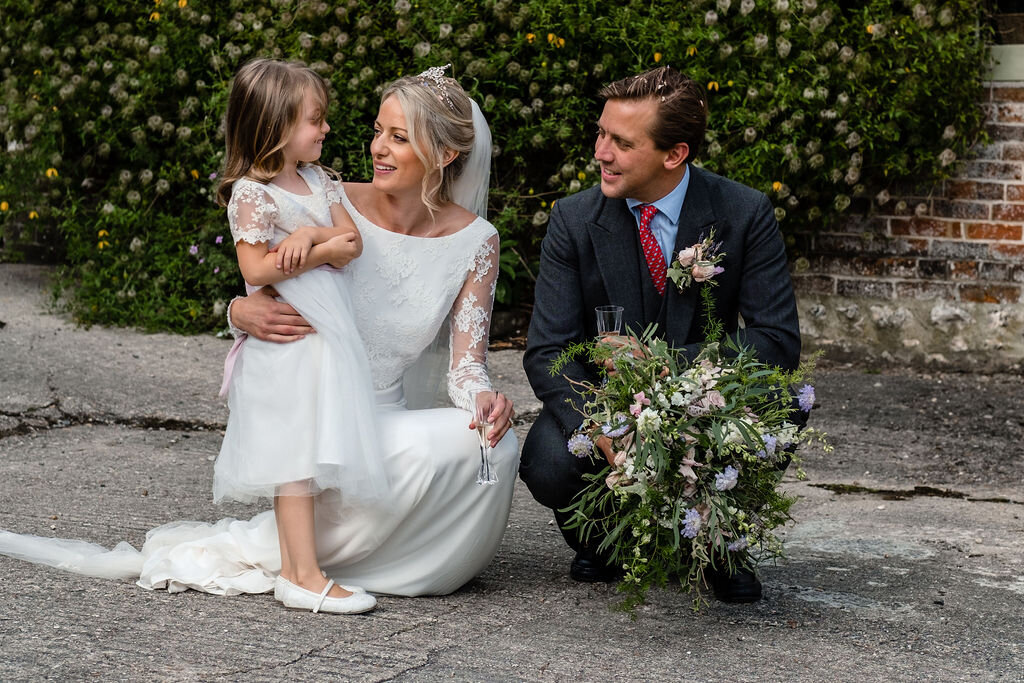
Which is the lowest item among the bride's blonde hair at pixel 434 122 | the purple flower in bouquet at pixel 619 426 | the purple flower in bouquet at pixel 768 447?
the purple flower in bouquet at pixel 768 447

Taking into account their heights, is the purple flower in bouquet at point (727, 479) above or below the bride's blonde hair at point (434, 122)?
below

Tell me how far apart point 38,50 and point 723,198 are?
5.01 m

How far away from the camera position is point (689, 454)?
3.25 metres

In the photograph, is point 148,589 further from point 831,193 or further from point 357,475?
point 831,193

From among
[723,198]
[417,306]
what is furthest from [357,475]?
[723,198]

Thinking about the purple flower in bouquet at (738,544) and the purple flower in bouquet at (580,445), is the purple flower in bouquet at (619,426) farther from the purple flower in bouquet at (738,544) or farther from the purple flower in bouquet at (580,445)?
the purple flower in bouquet at (738,544)

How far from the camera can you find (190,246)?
736 cm

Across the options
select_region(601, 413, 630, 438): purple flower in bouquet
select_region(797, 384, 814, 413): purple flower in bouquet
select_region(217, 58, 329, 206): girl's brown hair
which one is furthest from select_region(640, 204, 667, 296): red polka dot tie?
select_region(217, 58, 329, 206): girl's brown hair

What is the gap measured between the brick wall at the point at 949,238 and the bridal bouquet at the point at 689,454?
12.1ft

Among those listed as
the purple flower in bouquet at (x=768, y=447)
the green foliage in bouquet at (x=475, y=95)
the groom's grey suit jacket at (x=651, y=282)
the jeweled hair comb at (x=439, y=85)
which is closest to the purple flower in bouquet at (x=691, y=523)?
the purple flower in bouquet at (x=768, y=447)

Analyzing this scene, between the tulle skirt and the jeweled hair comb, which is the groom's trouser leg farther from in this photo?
the jeweled hair comb

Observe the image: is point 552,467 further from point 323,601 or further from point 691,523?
point 323,601

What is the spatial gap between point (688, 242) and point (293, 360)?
1.19 metres

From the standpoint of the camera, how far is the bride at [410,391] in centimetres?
360
